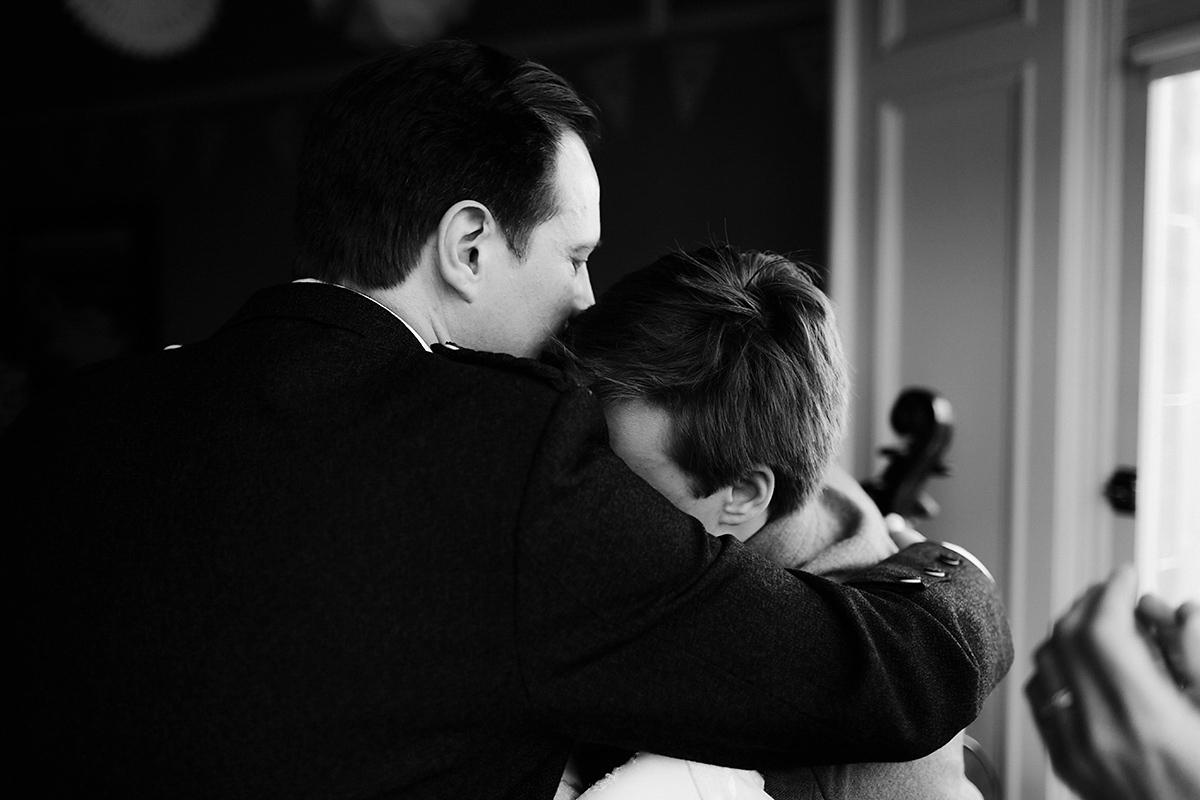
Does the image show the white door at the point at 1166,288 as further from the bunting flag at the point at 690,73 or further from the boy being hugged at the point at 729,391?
the bunting flag at the point at 690,73

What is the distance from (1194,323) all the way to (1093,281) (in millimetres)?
255

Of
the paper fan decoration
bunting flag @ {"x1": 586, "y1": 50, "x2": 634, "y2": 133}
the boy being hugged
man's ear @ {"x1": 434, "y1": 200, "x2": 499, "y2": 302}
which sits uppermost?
bunting flag @ {"x1": 586, "y1": 50, "x2": 634, "y2": 133}

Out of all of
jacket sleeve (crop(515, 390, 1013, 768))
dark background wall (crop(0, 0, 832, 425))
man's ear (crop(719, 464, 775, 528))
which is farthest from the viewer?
dark background wall (crop(0, 0, 832, 425))

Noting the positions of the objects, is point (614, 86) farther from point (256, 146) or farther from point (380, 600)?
point (380, 600)

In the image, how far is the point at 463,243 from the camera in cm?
111

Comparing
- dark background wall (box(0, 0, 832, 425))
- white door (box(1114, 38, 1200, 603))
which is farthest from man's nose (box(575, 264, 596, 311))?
dark background wall (box(0, 0, 832, 425))

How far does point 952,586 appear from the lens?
3.62 ft

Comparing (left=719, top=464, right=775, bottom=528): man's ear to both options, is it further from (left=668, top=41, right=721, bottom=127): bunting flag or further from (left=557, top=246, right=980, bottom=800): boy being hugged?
(left=668, top=41, right=721, bottom=127): bunting flag

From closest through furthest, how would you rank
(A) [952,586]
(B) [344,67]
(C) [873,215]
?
(A) [952,586]
(C) [873,215]
(B) [344,67]

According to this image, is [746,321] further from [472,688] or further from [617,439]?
[472,688]

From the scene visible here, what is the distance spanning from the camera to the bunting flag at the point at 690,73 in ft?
14.8

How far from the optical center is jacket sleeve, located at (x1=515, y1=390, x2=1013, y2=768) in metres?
0.80

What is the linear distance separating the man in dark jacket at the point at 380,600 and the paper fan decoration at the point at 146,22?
93.6 inches

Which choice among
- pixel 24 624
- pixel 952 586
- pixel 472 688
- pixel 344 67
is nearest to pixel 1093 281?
pixel 952 586
